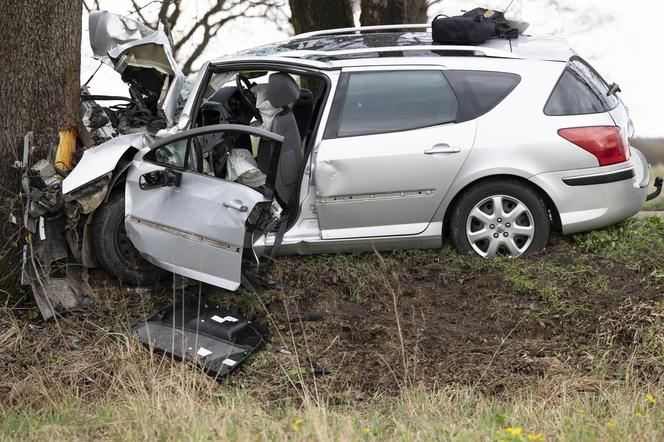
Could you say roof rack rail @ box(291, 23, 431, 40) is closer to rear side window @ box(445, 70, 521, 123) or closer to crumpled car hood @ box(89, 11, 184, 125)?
rear side window @ box(445, 70, 521, 123)

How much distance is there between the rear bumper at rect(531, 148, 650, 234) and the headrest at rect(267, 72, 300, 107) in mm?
1917

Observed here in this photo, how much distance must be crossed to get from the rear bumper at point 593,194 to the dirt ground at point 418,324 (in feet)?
0.77

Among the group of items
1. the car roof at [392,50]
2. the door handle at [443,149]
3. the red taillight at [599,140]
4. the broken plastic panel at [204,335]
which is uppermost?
the car roof at [392,50]

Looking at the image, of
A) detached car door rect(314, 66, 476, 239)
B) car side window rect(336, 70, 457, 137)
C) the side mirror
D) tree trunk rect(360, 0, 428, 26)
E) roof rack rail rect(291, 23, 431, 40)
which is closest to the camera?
the side mirror

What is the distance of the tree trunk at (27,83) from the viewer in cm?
712

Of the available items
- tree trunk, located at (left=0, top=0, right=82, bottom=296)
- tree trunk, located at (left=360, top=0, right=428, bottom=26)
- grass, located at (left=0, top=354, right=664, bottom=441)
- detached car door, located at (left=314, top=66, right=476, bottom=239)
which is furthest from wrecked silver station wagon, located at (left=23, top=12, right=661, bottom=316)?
tree trunk, located at (left=360, top=0, right=428, bottom=26)

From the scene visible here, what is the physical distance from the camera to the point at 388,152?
6.99m

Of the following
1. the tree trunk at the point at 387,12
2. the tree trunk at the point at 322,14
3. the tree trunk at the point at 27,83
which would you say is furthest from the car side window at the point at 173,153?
the tree trunk at the point at 387,12

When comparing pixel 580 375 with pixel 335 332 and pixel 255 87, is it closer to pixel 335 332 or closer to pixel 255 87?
pixel 335 332

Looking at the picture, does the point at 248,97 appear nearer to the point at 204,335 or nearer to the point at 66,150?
the point at 66,150

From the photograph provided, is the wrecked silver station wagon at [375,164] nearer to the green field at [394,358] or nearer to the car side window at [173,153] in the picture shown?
the car side window at [173,153]

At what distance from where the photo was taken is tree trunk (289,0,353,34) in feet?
37.8

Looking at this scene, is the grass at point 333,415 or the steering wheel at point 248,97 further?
the steering wheel at point 248,97

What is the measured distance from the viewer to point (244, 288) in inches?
275
